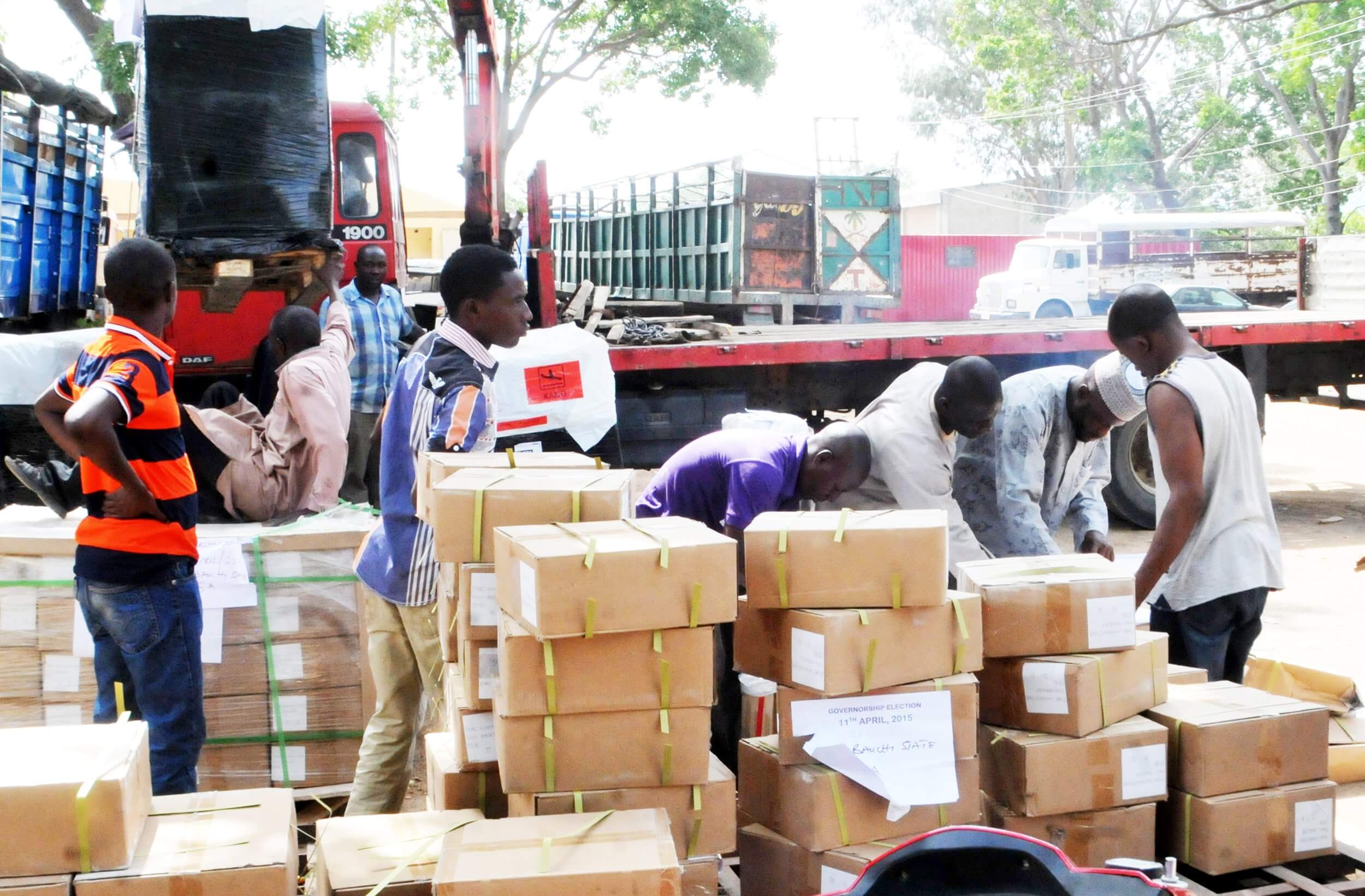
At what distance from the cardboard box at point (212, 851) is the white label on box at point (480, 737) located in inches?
17.1

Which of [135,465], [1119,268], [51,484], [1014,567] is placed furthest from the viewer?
[1119,268]

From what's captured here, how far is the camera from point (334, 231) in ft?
25.0

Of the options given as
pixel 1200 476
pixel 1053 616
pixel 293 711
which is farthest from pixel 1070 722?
pixel 293 711

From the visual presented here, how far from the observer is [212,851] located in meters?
2.37

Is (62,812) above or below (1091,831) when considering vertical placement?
above

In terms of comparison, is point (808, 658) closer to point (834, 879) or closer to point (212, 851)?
point (834, 879)

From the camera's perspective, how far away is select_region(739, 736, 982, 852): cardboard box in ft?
9.12

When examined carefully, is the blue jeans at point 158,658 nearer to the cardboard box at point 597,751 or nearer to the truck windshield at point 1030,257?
the cardboard box at point 597,751

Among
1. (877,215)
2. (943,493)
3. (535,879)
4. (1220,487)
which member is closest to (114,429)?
A: (535,879)

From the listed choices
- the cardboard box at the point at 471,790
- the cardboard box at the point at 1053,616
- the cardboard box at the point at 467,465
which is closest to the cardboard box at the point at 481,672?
the cardboard box at the point at 471,790

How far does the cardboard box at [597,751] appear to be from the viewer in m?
2.61

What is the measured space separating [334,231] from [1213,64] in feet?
116

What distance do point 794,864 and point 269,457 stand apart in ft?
8.71

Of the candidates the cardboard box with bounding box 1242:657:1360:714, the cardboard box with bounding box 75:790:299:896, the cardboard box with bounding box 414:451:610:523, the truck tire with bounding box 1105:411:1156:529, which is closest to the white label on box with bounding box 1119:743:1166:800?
the cardboard box with bounding box 1242:657:1360:714
